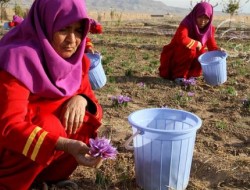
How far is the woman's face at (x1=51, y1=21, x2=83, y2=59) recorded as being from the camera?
2.17m

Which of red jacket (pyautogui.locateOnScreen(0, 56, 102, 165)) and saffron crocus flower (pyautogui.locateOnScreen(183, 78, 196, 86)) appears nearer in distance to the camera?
red jacket (pyautogui.locateOnScreen(0, 56, 102, 165))

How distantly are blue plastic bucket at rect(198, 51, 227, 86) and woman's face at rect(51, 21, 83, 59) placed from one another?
3.24 metres

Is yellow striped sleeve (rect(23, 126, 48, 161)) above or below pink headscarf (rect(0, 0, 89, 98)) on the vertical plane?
below

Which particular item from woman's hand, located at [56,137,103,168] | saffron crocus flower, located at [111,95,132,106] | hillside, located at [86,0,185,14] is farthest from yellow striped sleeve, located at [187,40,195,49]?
hillside, located at [86,0,185,14]

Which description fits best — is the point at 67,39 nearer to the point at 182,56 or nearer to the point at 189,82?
the point at 189,82

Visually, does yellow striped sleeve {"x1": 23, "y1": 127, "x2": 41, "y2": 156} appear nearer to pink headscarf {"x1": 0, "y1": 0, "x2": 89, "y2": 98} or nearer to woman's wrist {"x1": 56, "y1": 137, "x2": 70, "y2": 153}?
woman's wrist {"x1": 56, "y1": 137, "x2": 70, "y2": 153}

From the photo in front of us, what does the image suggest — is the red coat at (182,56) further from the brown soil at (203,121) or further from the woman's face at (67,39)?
the woman's face at (67,39)

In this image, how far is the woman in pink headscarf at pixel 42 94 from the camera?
78.0 inches

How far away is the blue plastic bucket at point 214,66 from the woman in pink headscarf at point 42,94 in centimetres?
308

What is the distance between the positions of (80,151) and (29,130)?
0.27 meters

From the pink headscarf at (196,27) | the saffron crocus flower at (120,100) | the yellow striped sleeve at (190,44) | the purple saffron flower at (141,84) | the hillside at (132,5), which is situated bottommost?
the hillside at (132,5)

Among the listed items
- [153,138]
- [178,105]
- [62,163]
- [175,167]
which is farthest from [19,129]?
[178,105]

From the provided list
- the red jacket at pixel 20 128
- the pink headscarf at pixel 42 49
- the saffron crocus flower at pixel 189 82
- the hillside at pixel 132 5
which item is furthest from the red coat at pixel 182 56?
the hillside at pixel 132 5

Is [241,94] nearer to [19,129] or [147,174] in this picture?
A: [147,174]
